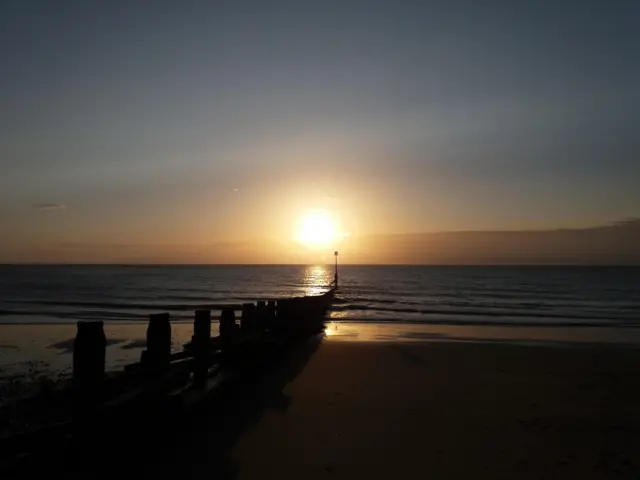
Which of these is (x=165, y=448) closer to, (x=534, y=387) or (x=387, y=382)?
(x=387, y=382)

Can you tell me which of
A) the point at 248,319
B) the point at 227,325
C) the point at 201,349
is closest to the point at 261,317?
the point at 248,319

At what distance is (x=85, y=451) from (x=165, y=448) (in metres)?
1.64

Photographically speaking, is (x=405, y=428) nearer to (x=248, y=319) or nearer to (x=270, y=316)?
(x=248, y=319)

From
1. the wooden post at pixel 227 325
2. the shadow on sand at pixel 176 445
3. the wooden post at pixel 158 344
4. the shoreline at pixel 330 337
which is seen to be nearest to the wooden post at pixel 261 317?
the wooden post at pixel 227 325

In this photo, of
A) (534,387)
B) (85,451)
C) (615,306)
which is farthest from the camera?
(615,306)

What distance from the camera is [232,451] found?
23.2 ft

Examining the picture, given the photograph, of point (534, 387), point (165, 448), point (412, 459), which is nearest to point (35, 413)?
point (165, 448)

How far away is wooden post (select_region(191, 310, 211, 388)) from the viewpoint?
864 cm

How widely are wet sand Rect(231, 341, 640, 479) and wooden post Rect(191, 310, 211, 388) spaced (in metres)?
1.17

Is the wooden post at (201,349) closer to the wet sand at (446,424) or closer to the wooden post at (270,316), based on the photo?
the wet sand at (446,424)

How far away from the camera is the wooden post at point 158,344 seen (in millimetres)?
7422

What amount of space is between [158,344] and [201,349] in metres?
1.35

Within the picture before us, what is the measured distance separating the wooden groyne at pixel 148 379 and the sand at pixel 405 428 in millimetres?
377

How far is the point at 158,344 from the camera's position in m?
7.48
